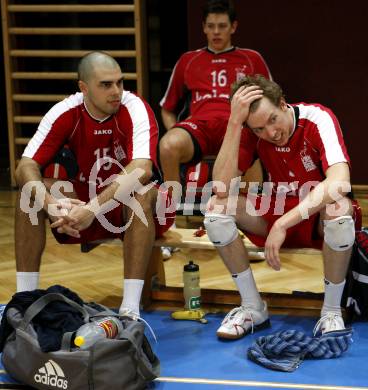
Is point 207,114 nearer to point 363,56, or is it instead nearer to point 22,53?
point 363,56

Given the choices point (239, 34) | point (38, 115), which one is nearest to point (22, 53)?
point (38, 115)

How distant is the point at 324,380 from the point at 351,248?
1.99ft

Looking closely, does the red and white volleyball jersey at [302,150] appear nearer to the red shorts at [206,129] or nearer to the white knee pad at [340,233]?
the white knee pad at [340,233]

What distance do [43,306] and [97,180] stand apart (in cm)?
98

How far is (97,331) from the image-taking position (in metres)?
3.11

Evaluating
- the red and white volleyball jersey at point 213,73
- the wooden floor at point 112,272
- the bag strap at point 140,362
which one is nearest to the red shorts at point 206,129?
the red and white volleyball jersey at point 213,73

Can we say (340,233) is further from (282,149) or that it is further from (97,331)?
(97,331)

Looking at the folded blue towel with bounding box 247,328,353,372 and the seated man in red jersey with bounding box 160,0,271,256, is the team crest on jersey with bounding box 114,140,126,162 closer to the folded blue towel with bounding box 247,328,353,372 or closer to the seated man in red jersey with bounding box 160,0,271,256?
the seated man in red jersey with bounding box 160,0,271,256

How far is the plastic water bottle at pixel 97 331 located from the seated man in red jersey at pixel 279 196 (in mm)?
577

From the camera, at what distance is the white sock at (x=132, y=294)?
144 inches

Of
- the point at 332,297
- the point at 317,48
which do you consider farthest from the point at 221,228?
the point at 317,48

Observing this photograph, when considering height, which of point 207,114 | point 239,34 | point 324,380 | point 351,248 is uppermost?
point 239,34

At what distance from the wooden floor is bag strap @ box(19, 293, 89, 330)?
832mm

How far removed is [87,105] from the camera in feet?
13.1
